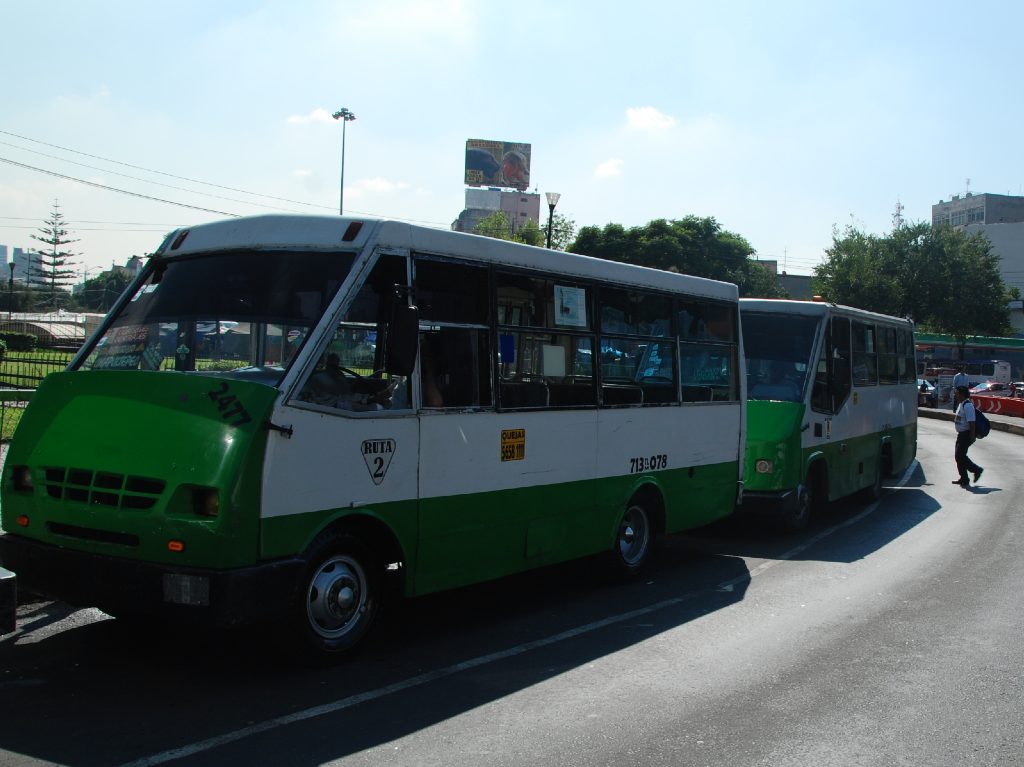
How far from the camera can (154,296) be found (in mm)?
6434

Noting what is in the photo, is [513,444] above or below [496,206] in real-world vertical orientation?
below

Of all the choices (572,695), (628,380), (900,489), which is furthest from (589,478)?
(900,489)

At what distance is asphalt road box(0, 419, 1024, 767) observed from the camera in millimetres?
4711

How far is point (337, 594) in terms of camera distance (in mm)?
5875

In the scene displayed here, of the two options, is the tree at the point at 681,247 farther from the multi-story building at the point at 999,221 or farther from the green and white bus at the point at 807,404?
the green and white bus at the point at 807,404

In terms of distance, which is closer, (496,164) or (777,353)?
(777,353)

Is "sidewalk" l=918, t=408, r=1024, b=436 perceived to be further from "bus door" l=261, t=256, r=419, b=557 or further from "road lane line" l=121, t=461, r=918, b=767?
"bus door" l=261, t=256, r=419, b=557

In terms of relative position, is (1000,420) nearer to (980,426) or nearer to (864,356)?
(980,426)

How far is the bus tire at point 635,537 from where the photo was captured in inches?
344

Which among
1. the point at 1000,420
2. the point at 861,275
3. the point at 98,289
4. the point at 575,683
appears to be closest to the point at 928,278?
the point at 861,275

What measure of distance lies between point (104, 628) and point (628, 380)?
466 centimetres

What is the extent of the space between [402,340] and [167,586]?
6.25 ft

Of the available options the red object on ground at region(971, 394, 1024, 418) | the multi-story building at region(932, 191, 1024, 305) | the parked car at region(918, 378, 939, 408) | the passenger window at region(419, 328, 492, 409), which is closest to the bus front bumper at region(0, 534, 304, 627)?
the passenger window at region(419, 328, 492, 409)

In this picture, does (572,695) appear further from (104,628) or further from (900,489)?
(900,489)
